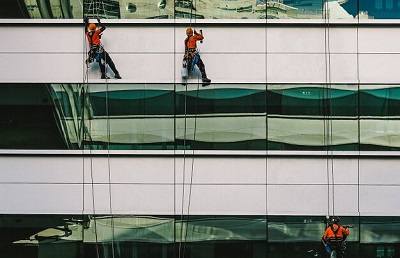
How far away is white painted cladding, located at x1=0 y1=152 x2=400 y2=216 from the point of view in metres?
15.3

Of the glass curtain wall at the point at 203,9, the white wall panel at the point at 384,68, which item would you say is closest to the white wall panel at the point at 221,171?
the white wall panel at the point at 384,68

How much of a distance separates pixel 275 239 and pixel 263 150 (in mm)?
1975

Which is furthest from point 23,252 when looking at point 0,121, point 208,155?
point 208,155

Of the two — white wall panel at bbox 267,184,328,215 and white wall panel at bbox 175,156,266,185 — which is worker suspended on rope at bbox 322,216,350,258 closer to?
white wall panel at bbox 267,184,328,215

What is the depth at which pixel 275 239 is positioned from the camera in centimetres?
1534

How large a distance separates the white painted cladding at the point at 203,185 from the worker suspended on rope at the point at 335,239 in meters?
Result: 0.86

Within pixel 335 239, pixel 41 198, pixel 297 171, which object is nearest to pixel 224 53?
pixel 297 171

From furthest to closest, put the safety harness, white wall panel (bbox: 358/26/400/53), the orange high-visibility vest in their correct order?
white wall panel (bbox: 358/26/400/53) → the safety harness → the orange high-visibility vest

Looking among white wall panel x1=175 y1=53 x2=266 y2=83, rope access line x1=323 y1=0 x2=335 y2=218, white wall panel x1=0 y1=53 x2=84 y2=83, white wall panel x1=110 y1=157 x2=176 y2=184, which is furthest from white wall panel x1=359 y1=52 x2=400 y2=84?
white wall panel x1=0 y1=53 x2=84 y2=83

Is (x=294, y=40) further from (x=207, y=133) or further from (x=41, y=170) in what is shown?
(x=41, y=170)

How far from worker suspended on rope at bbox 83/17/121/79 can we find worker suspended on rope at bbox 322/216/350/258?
5632 mm

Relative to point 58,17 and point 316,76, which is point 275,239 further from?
point 58,17

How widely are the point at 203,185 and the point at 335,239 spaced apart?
305cm

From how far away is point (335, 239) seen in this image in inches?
568
